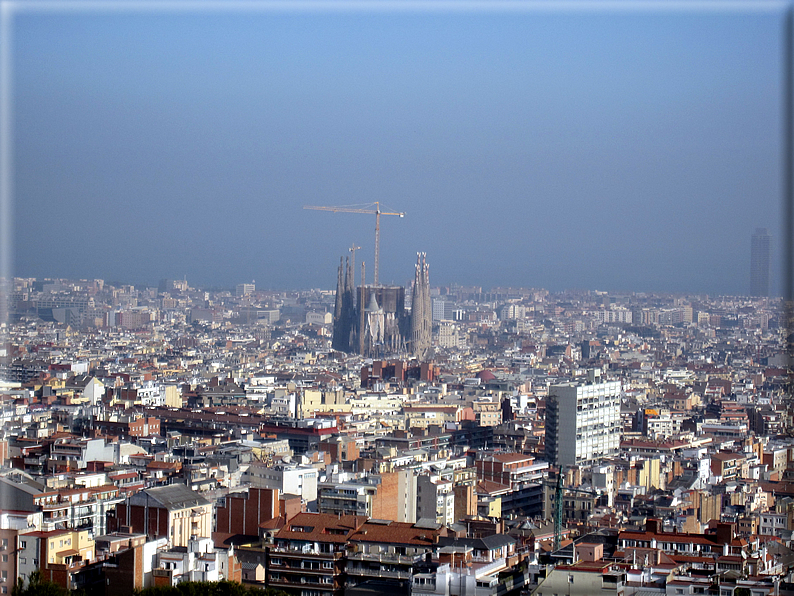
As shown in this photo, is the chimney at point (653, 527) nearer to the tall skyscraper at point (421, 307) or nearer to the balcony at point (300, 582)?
the balcony at point (300, 582)

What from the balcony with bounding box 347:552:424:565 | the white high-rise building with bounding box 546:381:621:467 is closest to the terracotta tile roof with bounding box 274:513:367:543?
the balcony with bounding box 347:552:424:565

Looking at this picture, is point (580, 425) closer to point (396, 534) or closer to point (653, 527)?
point (653, 527)

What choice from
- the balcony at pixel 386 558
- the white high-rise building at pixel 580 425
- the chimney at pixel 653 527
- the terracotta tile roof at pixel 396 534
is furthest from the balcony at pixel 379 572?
the white high-rise building at pixel 580 425

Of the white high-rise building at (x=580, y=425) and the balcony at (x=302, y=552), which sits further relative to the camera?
the white high-rise building at (x=580, y=425)

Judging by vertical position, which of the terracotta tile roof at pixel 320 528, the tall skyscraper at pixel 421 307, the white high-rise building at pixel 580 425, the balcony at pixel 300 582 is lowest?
the balcony at pixel 300 582

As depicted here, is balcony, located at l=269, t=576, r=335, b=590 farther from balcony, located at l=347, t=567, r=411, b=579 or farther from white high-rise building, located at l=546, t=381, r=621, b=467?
white high-rise building, located at l=546, t=381, r=621, b=467

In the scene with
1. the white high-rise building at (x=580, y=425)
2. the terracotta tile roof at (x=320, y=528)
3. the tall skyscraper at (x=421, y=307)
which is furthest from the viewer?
the tall skyscraper at (x=421, y=307)
